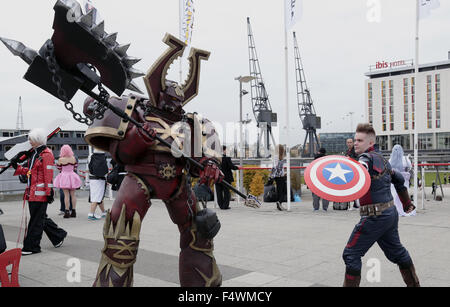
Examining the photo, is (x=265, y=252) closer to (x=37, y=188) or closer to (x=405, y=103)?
(x=37, y=188)

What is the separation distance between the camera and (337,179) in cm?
301

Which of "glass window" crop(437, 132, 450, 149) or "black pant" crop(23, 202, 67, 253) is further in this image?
"glass window" crop(437, 132, 450, 149)

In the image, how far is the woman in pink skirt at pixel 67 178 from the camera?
9312 mm

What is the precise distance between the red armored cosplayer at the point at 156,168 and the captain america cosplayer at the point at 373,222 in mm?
1167

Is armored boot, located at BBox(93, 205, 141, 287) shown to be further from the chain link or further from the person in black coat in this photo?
the person in black coat

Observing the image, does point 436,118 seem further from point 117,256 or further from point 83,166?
point 117,256

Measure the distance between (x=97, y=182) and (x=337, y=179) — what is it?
272 inches

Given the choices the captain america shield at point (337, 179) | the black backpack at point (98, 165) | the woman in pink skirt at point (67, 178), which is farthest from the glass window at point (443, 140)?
the captain america shield at point (337, 179)

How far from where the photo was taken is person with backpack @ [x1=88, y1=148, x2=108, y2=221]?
8859 millimetres

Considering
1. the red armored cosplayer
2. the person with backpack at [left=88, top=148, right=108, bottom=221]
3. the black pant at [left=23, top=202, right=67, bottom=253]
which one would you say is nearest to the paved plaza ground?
the black pant at [left=23, top=202, right=67, bottom=253]

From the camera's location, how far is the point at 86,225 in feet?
27.1

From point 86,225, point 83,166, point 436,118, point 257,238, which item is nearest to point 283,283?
point 257,238

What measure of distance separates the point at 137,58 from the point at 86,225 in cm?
599

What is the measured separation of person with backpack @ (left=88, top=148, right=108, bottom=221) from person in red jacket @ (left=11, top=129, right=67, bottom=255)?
308cm
